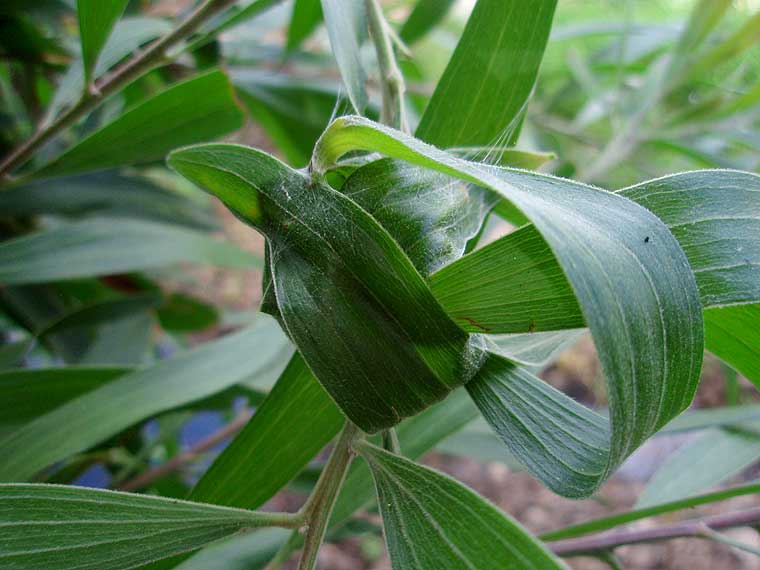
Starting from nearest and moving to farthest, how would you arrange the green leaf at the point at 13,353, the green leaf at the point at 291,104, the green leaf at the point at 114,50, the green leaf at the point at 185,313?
1. the green leaf at the point at 114,50
2. the green leaf at the point at 13,353
3. the green leaf at the point at 291,104
4. the green leaf at the point at 185,313

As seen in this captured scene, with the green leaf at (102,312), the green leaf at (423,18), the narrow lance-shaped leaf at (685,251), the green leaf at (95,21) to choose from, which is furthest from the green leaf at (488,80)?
the green leaf at (102,312)

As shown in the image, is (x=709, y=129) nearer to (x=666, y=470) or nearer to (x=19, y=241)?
(x=666, y=470)

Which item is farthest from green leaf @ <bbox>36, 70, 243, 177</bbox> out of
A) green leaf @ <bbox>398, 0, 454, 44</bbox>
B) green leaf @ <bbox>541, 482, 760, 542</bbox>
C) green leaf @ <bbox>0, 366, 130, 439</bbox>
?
green leaf @ <bbox>541, 482, 760, 542</bbox>

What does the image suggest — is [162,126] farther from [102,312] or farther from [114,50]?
[102,312]

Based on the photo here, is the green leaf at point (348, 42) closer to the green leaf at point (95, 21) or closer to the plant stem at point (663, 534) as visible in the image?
the green leaf at point (95, 21)

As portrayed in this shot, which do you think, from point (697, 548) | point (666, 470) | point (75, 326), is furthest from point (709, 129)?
point (697, 548)

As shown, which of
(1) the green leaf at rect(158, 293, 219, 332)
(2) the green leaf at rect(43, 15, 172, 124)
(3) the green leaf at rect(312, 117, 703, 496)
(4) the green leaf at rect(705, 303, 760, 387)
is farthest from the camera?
(1) the green leaf at rect(158, 293, 219, 332)

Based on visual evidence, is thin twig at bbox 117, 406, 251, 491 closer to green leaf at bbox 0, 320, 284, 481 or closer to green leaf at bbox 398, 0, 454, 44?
green leaf at bbox 0, 320, 284, 481
